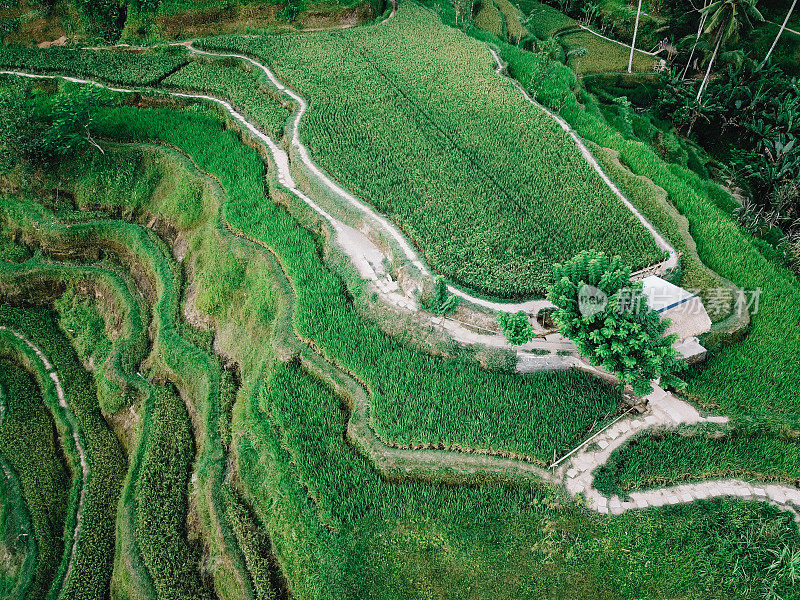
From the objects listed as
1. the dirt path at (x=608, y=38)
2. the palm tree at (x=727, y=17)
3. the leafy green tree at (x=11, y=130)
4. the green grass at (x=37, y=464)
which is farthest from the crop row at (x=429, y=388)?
the dirt path at (x=608, y=38)

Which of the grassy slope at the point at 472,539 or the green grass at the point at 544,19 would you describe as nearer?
the grassy slope at the point at 472,539

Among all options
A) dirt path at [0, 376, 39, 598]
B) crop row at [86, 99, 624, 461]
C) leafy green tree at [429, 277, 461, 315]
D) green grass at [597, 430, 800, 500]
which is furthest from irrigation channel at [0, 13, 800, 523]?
dirt path at [0, 376, 39, 598]

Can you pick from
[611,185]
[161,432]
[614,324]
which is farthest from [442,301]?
[161,432]

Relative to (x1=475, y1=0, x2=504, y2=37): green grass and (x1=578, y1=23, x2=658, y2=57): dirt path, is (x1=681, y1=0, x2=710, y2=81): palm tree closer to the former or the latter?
(x1=578, y1=23, x2=658, y2=57): dirt path

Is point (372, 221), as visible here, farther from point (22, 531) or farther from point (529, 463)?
point (22, 531)

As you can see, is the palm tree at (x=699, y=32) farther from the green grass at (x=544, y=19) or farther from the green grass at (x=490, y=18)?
the green grass at (x=490, y=18)

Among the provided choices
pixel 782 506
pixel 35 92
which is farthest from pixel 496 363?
pixel 35 92
